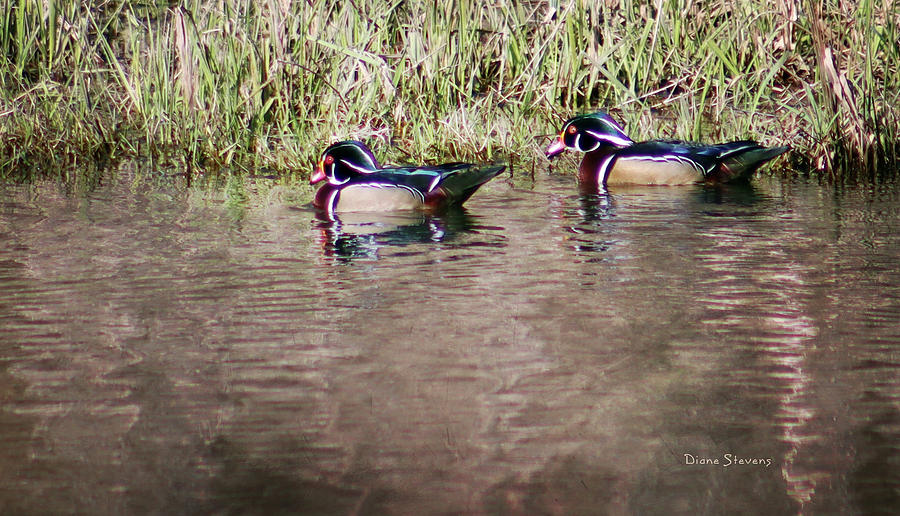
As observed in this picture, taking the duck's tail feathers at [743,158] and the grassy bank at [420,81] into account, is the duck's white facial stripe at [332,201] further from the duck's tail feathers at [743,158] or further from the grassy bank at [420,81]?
the duck's tail feathers at [743,158]

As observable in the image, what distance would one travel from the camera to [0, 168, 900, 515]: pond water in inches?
129

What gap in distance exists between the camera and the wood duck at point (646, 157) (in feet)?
26.7

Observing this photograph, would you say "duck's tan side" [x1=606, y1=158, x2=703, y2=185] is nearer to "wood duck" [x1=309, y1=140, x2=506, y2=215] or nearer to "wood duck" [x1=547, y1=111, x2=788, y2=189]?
"wood duck" [x1=547, y1=111, x2=788, y2=189]

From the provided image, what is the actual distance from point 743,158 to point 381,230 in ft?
8.54

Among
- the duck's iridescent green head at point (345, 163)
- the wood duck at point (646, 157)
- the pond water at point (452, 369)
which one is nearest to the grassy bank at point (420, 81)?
the wood duck at point (646, 157)

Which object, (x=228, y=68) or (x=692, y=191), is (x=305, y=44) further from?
(x=692, y=191)

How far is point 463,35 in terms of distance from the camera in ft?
31.1

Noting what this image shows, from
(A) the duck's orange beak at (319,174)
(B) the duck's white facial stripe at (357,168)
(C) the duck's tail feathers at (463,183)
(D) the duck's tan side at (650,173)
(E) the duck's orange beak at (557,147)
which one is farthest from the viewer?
(E) the duck's orange beak at (557,147)

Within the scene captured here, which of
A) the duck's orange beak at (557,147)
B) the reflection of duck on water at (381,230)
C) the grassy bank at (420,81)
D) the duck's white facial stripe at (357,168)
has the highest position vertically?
the grassy bank at (420,81)

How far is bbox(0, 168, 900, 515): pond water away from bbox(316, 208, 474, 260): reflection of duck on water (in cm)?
4

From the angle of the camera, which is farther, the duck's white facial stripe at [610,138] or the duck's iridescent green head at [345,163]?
the duck's white facial stripe at [610,138]

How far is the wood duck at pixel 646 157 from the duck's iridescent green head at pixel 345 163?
155cm

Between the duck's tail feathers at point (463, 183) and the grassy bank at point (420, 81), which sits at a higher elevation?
the grassy bank at point (420, 81)

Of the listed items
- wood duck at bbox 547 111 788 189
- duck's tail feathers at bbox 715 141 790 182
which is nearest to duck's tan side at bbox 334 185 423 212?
wood duck at bbox 547 111 788 189
